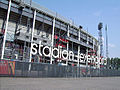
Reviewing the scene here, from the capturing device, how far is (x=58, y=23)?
31.7 m

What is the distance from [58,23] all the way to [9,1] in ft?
43.0

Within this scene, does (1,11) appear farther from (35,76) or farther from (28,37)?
(35,76)
